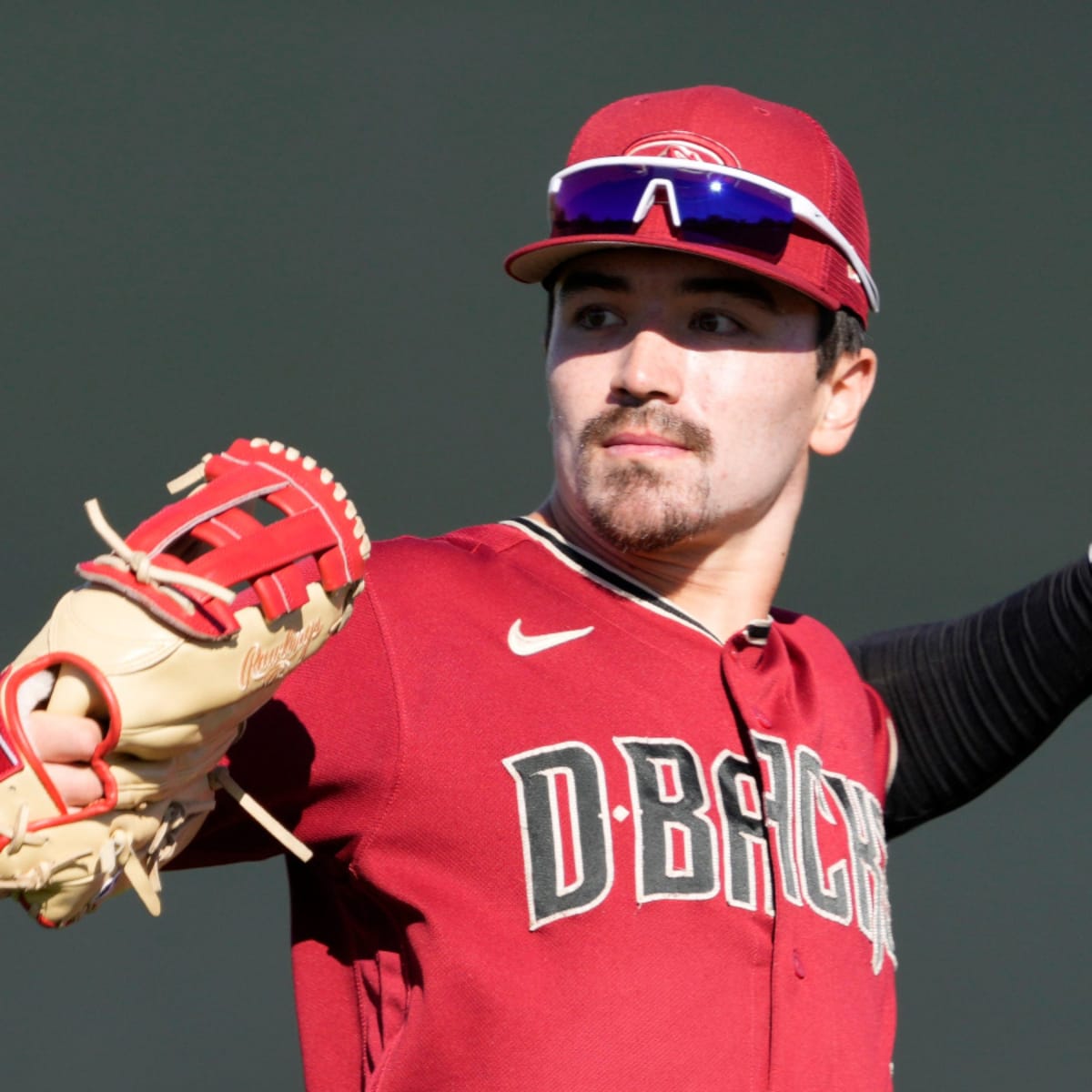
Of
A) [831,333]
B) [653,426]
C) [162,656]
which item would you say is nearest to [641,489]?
[653,426]

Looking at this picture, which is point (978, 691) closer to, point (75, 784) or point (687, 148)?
point (687, 148)

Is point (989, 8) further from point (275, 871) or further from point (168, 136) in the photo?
point (275, 871)

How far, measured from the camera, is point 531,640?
1.61 m

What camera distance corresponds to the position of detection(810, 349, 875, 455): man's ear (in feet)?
6.17

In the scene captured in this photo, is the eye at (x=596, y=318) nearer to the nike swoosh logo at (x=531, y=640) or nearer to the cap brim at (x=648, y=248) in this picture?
the cap brim at (x=648, y=248)

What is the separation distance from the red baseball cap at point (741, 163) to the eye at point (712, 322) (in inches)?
2.0

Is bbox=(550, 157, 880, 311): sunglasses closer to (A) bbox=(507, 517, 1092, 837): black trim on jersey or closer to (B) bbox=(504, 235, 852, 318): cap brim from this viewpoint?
(B) bbox=(504, 235, 852, 318): cap brim

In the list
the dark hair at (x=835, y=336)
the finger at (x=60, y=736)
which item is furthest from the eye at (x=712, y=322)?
Result: the finger at (x=60, y=736)

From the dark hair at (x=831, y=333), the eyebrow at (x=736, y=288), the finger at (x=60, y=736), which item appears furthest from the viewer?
the dark hair at (x=831, y=333)

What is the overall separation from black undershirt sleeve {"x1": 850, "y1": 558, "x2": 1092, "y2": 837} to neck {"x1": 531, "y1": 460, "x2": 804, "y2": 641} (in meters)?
0.29

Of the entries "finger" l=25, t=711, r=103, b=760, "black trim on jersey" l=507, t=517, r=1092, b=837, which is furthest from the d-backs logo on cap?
"finger" l=25, t=711, r=103, b=760

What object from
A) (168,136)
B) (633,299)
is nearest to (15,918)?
(168,136)

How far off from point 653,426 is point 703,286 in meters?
0.14

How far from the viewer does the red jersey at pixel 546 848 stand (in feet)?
4.80
